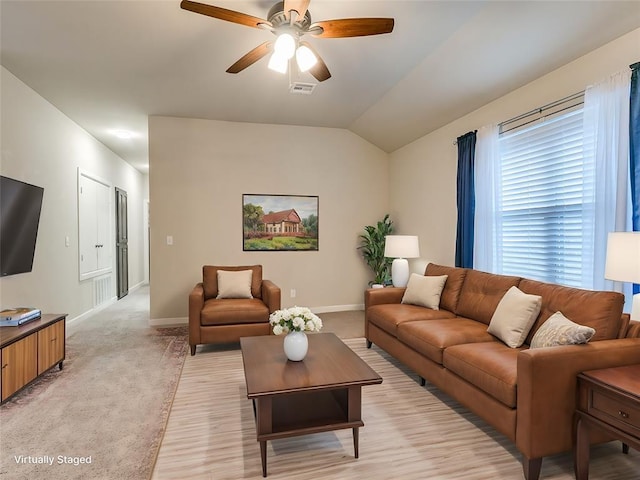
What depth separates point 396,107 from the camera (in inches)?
182

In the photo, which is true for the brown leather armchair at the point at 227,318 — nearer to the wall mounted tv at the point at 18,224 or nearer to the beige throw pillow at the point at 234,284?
the beige throw pillow at the point at 234,284

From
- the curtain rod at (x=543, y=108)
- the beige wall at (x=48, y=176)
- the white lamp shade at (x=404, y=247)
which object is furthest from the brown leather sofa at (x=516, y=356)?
the beige wall at (x=48, y=176)

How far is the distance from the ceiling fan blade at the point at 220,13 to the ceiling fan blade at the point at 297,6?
0.18m

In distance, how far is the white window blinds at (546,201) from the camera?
2957 mm

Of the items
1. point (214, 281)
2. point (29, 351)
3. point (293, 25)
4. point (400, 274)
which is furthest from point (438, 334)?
point (29, 351)

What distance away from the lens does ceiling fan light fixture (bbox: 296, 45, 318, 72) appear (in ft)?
8.30

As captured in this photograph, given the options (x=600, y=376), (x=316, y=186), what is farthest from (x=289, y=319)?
(x=316, y=186)

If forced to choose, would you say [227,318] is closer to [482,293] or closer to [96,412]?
[96,412]

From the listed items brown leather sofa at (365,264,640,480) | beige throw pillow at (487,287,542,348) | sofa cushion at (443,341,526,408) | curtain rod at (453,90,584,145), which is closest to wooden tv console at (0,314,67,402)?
brown leather sofa at (365,264,640,480)

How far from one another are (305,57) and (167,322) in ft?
13.6

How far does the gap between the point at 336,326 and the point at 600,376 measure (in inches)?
134

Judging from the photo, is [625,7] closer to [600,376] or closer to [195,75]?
[600,376]

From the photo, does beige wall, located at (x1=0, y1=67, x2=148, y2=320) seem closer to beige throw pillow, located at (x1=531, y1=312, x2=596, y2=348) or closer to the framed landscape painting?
the framed landscape painting

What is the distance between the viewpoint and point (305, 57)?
8.43ft
